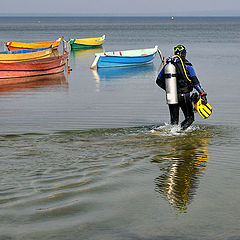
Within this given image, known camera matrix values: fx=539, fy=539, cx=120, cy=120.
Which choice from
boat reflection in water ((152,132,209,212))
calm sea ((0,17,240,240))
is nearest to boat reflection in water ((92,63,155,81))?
calm sea ((0,17,240,240))

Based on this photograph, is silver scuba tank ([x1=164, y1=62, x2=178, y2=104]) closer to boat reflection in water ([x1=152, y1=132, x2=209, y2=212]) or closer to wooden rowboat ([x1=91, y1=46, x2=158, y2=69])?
boat reflection in water ([x1=152, y1=132, x2=209, y2=212])

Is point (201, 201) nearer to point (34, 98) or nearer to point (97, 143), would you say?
point (97, 143)

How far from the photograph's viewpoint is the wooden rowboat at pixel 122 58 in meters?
31.6

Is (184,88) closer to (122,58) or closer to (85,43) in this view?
(122,58)

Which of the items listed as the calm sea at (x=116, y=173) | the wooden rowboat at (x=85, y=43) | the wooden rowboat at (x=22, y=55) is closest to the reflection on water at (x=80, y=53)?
the wooden rowboat at (x=85, y=43)

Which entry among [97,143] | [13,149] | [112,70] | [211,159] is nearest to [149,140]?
[97,143]

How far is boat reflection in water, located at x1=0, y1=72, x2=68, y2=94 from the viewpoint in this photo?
21859mm

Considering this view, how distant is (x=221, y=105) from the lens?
16266 millimetres

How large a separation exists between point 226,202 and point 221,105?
959 centimetres

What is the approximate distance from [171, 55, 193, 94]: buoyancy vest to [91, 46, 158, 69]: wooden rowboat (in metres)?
20.2

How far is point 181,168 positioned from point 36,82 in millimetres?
16678

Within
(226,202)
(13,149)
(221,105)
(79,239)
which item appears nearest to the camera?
(79,239)

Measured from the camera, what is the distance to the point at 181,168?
28.6 ft

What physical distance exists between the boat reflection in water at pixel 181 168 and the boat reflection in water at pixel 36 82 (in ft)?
38.2
